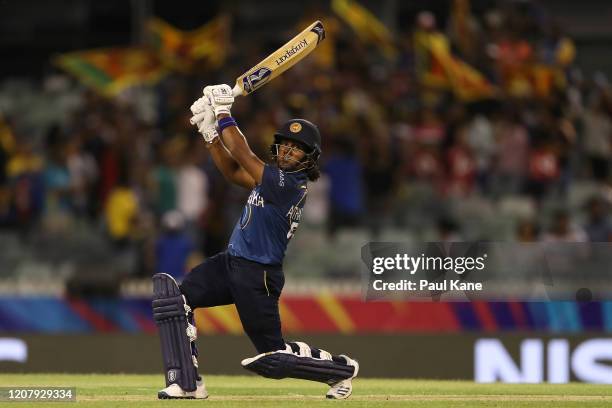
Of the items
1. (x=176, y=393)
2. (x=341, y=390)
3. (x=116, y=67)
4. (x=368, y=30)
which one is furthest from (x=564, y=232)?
(x=176, y=393)

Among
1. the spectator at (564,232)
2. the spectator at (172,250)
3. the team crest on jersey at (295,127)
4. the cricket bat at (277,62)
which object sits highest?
the spectator at (172,250)

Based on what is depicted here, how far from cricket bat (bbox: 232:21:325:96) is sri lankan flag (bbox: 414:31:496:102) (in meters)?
7.66

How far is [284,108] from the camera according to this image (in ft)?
56.2

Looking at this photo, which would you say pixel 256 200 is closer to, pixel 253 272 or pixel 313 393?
pixel 253 272

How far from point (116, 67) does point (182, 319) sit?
29.9ft

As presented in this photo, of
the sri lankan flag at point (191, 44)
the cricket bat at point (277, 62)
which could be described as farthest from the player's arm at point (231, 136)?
the sri lankan flag at point (191, 44)

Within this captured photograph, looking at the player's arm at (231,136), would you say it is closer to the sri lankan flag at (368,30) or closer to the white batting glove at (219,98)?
the white batting glove at (219,98)

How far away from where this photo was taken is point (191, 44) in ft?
62.2

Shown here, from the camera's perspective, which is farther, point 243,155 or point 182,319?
point 182,319

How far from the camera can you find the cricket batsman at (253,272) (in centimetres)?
935

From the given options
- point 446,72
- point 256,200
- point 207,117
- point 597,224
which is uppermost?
point 446,72

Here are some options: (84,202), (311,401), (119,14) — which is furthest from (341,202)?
(119,14)

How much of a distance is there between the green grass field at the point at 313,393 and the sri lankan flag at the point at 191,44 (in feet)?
22.7

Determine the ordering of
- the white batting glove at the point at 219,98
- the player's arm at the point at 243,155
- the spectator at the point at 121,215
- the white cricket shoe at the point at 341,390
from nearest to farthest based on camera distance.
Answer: the player's arm at the point at 243,155
the white batting glove at the point at 219,98
the white cricket shoe at the point at 341,390
the spectator at the point at 121,215
